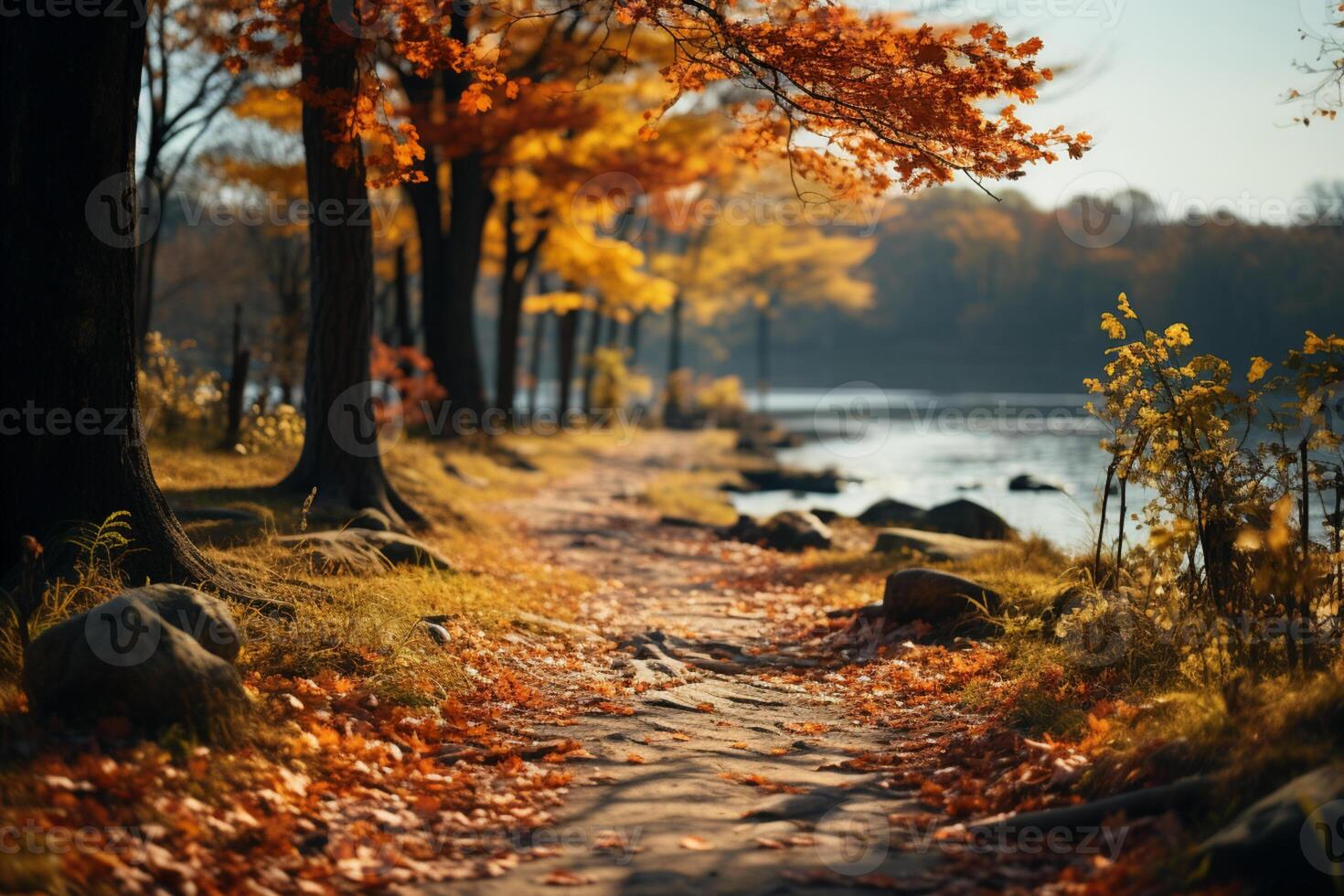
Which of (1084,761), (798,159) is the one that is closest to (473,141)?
(798,159)

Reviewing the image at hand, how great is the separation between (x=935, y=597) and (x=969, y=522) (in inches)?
193

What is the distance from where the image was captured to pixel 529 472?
58.7 feet

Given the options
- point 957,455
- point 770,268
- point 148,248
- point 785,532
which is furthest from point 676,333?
point 785,532

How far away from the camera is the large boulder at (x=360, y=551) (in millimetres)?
7191

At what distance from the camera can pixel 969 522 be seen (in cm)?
1238

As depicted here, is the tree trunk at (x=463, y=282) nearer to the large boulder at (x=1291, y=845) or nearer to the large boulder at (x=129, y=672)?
the large boulder at (x=129, y=672)

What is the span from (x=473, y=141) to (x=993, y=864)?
13.3 m

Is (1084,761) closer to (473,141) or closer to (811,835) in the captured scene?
(811,835)

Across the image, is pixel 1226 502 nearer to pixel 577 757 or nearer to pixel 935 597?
pixel 935 597

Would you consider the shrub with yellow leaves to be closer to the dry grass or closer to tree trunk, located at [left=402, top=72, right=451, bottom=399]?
the dry grass

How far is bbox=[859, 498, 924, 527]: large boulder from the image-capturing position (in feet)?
45.8

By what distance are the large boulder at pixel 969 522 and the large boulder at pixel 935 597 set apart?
4.49 metres

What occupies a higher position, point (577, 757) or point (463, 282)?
point (463, 282)

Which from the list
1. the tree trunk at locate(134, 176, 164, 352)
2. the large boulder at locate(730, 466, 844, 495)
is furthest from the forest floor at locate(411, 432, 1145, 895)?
the large boulder at locate(730, 466, 844, 495)
